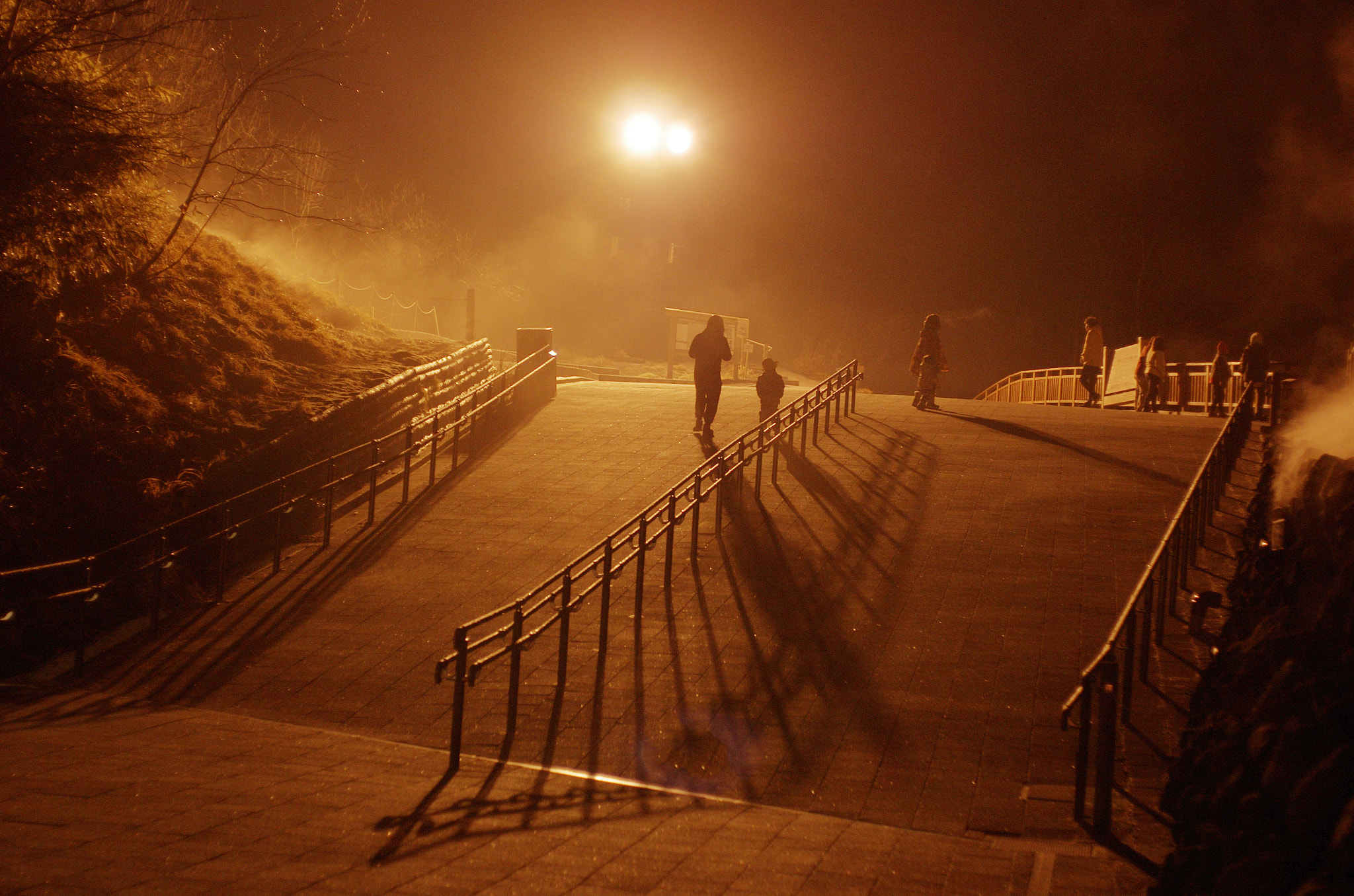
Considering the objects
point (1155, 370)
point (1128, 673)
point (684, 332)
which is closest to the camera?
point (1128, 673)

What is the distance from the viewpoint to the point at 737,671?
7.41 m

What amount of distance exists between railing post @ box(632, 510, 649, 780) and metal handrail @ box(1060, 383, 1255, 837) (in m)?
2.26

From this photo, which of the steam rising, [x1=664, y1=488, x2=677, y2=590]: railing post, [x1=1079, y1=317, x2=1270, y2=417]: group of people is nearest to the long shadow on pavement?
[x1=664, y1=488, x2=677, y2=590]: railing post

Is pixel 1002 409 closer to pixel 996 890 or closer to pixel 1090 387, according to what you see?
pixel 1090 387

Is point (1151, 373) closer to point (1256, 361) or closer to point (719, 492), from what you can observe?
point (1256, 361)

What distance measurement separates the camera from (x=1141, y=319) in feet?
177

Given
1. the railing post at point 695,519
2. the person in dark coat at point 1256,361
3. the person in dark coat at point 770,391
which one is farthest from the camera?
the person in dark coat at point 1256,361

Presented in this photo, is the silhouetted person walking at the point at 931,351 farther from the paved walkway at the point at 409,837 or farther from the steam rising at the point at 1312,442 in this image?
the paved walkway at the point at 409,837

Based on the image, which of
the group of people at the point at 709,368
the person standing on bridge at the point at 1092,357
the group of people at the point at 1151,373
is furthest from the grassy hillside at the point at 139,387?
the group of people at the point at 1151,373

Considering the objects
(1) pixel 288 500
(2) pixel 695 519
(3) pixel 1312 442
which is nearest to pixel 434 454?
(1) pixel 288 500

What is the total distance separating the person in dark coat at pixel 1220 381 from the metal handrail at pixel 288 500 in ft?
35.7

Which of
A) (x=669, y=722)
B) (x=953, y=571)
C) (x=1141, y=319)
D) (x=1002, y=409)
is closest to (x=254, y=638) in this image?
(x=669, y=722)

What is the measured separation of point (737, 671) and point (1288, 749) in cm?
427

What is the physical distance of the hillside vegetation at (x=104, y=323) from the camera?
9.54 metres
